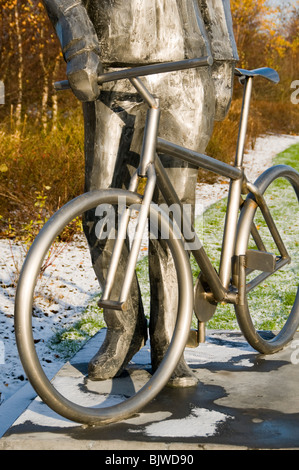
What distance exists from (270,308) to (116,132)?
2544 millimetres

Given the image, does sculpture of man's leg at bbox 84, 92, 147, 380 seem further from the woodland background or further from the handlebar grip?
the woodland background

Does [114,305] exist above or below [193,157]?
below

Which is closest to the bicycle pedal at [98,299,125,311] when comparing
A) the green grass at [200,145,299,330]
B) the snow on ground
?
the snow on ground

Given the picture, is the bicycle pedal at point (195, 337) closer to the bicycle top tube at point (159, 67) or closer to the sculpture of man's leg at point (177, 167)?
the sculpture of man's leg at point (177, 167)

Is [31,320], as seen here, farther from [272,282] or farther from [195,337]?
[272,282]

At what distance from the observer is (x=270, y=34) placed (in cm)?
2395

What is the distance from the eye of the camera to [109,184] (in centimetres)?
265

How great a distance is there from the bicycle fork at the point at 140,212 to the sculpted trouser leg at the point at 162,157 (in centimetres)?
27

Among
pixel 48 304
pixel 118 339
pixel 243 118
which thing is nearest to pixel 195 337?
pixel 118 339

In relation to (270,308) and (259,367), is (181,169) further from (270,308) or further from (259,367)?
(270,308)

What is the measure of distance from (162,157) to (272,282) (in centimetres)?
297

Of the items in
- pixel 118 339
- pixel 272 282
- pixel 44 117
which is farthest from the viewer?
pixel 44 117

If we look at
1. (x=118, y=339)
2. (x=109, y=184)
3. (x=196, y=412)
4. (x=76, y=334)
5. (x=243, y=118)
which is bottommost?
(x=76, y=334)
